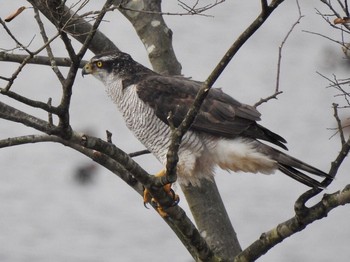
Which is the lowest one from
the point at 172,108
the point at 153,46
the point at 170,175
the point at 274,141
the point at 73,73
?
the point at 170,175

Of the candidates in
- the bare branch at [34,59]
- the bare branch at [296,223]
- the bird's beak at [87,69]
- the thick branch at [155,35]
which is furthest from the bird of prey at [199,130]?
the bare branch at [296,223]

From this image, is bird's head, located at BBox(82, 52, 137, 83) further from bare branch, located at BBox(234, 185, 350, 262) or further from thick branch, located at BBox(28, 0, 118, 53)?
bare branch, located at BBox(234, 185, 350, 262)

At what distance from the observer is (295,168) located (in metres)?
4.14

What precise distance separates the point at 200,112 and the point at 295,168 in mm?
655

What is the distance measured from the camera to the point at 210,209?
14.0 ft

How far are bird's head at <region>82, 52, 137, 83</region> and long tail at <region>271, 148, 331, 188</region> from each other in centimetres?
104

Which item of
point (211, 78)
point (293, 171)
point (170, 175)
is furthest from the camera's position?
point (293, 171)

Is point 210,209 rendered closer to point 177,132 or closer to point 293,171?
point 293,171

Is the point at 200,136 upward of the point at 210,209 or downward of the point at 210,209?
upward

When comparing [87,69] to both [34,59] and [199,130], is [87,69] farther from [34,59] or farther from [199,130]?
[199,130]

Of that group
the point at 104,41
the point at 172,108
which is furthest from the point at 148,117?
the point at 104,41

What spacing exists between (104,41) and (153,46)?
30cm

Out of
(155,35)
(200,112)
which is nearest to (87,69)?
(155,35)

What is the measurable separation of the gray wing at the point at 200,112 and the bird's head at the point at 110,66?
0.93ft
